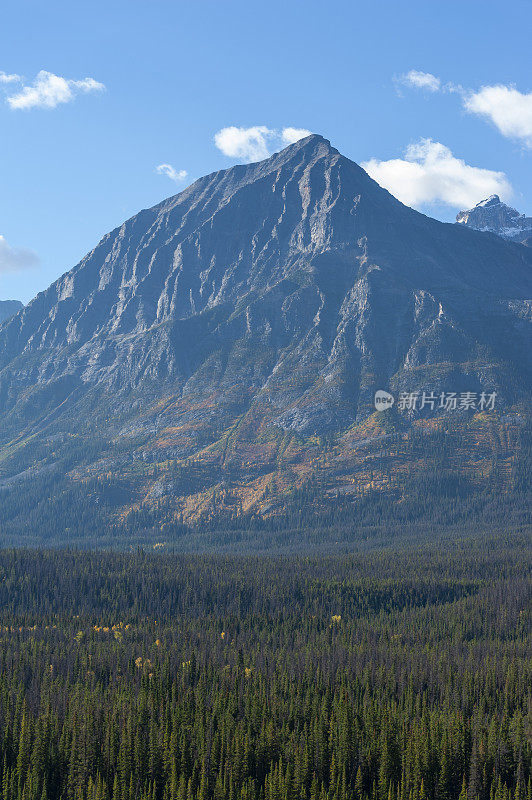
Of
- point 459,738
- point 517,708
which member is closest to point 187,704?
point 459,738

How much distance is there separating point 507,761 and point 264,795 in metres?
35.8

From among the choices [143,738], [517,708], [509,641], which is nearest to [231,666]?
[143,738]

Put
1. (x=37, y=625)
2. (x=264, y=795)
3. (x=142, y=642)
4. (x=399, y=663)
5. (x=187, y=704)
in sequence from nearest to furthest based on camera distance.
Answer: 1. (x=264, y=795)
2. (x=187, y=704)
3. (x=399, y=663)
4. (x=142, y=642)
5. (x=37, y=625)

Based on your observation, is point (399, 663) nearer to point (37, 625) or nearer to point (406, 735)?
point (406, 735)

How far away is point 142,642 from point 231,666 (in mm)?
28153

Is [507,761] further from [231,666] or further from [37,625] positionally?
[37,625]

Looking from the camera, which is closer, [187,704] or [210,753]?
[210,753]

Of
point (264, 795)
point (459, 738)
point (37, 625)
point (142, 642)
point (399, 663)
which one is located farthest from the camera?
point (37, 625)

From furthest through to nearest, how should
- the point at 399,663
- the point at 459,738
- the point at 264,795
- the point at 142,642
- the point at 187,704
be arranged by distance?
the point at 142,642 → the point at 399,663 → the point at 187,704 → the point at 459,738 → the point at 264,795

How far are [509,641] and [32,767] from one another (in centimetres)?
11815

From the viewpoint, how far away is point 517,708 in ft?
442

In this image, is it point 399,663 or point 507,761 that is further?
point 399,663

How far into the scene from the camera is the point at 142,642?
177250mm

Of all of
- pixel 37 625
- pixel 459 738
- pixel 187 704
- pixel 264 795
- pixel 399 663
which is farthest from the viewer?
pixel 37 625
